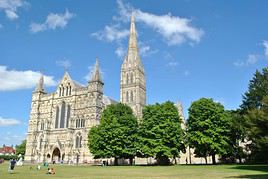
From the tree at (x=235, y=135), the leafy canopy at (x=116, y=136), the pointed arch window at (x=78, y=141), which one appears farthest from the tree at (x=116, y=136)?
the pointed arch window at (x=78, y=141)

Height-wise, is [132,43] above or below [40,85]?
above

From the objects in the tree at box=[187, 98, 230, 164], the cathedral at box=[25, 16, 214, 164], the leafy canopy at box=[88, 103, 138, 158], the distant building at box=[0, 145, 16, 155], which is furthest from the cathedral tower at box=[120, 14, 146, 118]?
the distant building at box=[0, 145, 16, 155]

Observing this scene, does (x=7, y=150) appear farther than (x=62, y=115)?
Yes

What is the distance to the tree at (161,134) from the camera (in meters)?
53.3

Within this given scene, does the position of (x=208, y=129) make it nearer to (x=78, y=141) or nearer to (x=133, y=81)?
(x=78, y=141)

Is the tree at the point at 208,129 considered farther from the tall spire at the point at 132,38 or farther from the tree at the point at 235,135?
the tall spire at the point at 132,38

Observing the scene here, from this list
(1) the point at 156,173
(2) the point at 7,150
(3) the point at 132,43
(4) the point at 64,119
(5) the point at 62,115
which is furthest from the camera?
(2) the point at 7,150

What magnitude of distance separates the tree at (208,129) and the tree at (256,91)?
171 inches

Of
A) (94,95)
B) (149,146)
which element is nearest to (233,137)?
(149,146)

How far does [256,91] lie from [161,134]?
18.1 meters

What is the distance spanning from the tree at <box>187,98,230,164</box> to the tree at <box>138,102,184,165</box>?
270 cm

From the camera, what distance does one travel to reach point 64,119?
86.8m

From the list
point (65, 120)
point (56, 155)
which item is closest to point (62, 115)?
point (65, 120)

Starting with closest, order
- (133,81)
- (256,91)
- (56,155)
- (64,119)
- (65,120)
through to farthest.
Result: 1. (256,91)
2. (56,155)
3. (65,120)
4. (64,119)
5. (133,81)
